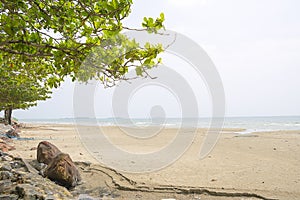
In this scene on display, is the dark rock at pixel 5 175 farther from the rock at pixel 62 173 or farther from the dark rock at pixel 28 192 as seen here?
the rock at pixel 62 173

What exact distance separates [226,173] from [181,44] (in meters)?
4.32

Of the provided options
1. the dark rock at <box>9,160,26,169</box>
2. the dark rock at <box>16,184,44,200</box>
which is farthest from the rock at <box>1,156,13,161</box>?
the dark rock at <box>16,184,44,200</box>

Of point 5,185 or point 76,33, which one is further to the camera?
point 5,185

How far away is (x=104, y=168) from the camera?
27.0ft

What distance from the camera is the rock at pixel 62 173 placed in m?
6.21

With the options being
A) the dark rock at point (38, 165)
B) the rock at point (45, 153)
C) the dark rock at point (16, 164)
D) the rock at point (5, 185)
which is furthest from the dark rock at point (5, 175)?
the rock at point (45, 153)

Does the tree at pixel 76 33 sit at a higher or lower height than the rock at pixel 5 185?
higher

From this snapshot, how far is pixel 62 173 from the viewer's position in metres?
6.23

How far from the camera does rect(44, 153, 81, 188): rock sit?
6.21m

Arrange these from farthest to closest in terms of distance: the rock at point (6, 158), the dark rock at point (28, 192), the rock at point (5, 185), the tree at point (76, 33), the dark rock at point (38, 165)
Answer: the rock at point (6, 158) → the dark rock at point (38, 165) → the rock at point (5, 185) → the dark rock at point (28, 192) → the tree at point (76, 33)

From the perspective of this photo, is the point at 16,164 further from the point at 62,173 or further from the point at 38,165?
the point at 62,173

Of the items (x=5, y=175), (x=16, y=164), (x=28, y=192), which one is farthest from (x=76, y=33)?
(x=16, y=164)

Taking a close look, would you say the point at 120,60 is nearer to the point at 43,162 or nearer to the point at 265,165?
the point at 43,162

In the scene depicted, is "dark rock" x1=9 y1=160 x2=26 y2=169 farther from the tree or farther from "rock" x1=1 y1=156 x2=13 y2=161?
the tree
